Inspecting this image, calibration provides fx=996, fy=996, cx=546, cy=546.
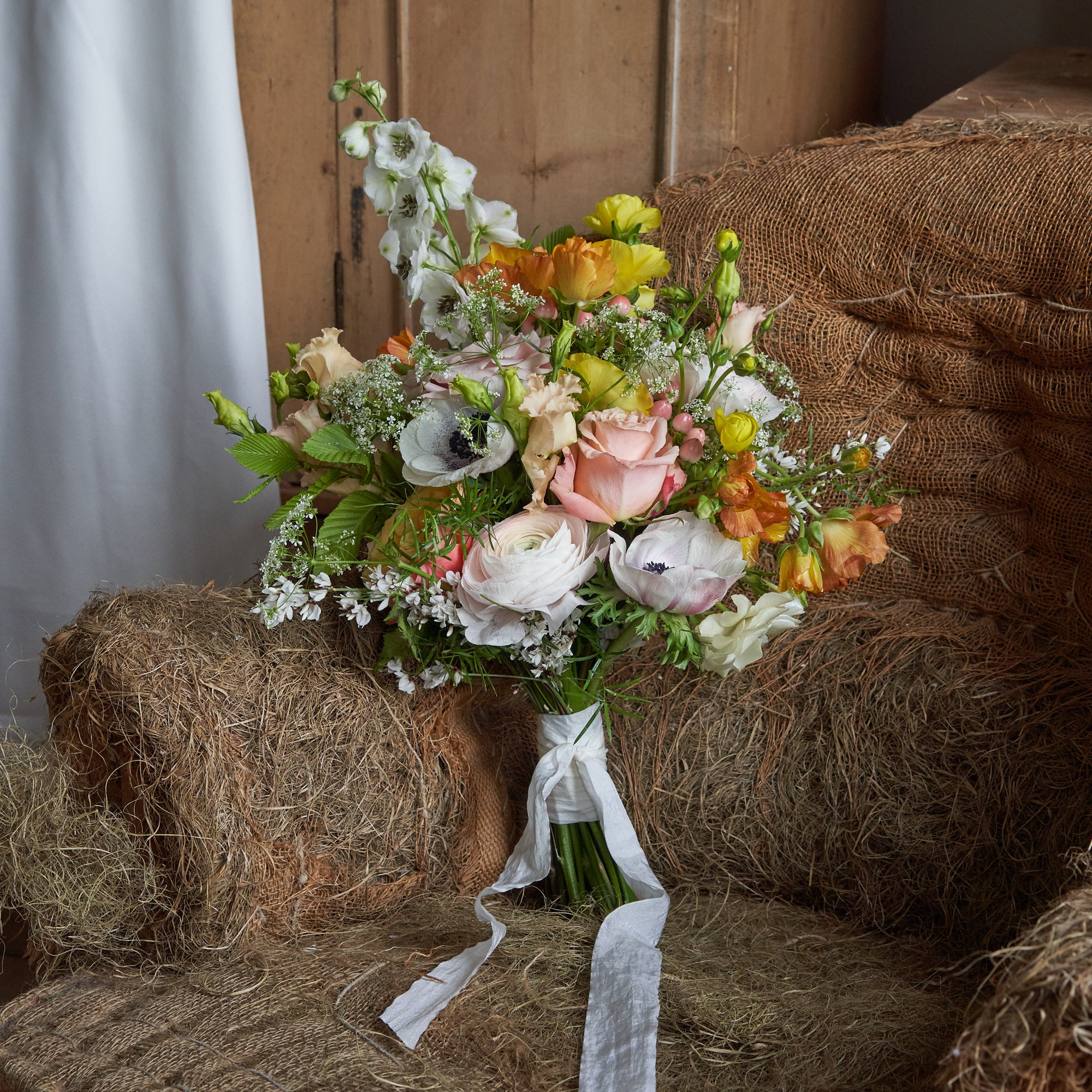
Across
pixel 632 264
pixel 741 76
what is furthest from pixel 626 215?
pixel 741 76

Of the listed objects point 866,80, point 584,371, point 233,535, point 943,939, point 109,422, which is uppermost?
point 866,80

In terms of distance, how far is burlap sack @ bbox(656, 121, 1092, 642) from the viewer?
0.92 metres

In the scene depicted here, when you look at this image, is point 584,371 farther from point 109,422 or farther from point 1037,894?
point 109,422

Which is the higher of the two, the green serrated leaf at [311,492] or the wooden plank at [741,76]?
the wooden plank at [741,76]

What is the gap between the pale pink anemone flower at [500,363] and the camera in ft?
2.51

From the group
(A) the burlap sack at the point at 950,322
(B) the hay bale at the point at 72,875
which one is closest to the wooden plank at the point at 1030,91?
(A) the burlap sack at the point at 950,322

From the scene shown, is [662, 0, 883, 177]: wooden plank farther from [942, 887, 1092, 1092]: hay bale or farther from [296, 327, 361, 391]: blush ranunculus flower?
[942, 887, 1092, 1092]: hay bale

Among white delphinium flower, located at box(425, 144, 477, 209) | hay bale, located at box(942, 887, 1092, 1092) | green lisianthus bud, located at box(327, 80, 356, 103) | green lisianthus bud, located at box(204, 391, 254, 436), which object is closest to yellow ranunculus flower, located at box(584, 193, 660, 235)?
white delphinium flower, located at box(425, 144, 477, 209)

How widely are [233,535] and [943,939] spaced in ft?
3.48

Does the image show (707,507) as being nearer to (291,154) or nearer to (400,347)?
(400,347)

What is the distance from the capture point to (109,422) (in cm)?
144

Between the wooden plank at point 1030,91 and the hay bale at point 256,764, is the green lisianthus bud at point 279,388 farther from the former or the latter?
the wooden plank at point 1030,91

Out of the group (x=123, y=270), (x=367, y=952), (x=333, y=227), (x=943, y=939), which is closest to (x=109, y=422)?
(x=123, y=270)

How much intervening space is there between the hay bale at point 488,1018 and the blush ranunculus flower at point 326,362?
501 millimetres
